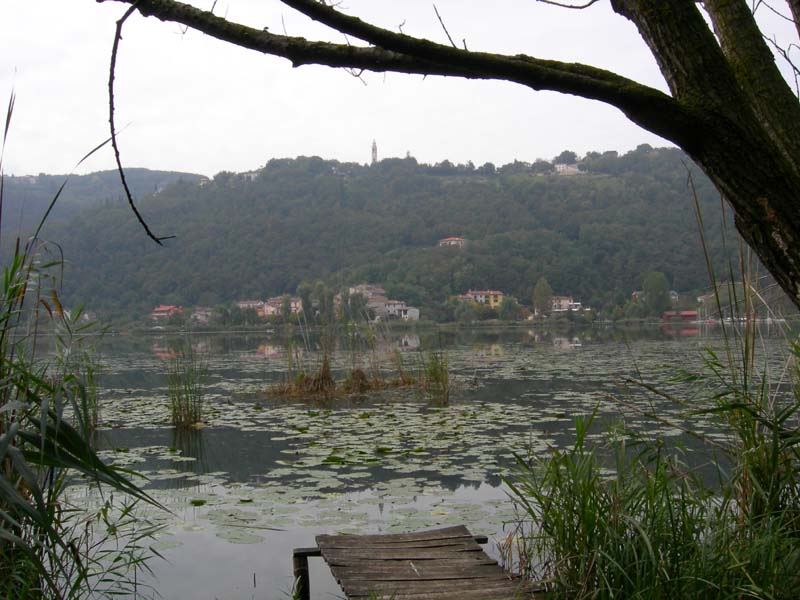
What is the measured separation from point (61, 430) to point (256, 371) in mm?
12824

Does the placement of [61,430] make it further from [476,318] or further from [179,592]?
[476,318]

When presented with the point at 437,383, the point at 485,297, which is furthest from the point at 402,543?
the point at 485,297

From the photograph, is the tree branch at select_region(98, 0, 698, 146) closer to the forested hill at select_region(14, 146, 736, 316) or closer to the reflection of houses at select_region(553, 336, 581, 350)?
the reflection of houses at select_region(553, 336, 581, 350)

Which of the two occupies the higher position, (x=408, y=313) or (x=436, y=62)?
(x=436, y=62)

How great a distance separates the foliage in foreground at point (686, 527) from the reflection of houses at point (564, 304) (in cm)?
3868

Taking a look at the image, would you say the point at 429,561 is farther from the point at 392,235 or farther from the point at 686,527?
the point at 392,235

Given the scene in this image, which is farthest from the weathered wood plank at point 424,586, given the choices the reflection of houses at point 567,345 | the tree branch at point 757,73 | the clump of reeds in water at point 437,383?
the reflection of houses at point 567,345

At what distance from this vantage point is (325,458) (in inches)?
241

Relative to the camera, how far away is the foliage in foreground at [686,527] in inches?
97.0

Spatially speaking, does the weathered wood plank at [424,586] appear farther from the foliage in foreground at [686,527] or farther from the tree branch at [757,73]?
the tree branch at [757,73]

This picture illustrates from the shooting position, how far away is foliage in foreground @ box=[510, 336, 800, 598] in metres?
2.46

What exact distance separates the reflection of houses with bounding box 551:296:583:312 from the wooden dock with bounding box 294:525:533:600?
3818 cm

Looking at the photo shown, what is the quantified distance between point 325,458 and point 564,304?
3734 cm

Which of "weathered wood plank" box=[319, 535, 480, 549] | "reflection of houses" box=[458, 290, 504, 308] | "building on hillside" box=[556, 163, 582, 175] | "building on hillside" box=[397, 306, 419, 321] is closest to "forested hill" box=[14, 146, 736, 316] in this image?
"reflection of houses" box=[458, 290, 504, 308]
